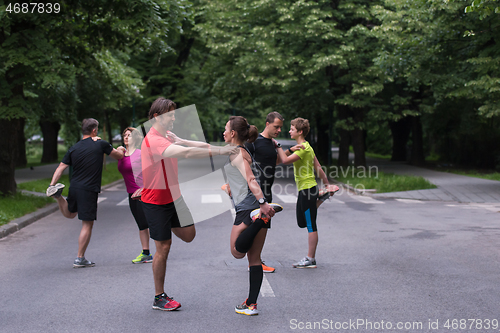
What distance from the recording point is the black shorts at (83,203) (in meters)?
6.61

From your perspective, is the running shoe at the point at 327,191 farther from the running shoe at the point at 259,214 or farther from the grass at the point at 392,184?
the grass at the point at 392,184

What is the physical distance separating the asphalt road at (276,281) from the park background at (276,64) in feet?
12.4

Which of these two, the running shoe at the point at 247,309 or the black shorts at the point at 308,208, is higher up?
the black shorts at the point at 308,208

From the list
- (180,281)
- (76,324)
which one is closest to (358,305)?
(180,281)

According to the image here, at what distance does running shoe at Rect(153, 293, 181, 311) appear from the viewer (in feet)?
15.4

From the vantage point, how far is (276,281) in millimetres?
5762

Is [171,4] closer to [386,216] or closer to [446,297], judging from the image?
[386,216]

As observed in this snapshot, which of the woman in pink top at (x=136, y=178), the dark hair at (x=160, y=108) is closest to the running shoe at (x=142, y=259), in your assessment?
the woman in pink top at (x=136, y=178)

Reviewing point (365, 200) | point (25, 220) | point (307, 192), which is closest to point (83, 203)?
point (307, 192)

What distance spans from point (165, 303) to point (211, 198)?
10113 millimetres

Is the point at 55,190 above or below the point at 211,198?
above

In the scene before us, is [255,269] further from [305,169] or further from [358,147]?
[358,147]


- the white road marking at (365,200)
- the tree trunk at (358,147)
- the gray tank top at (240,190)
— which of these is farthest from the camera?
the tree trunk at (358,147)

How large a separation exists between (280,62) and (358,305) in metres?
15.7
